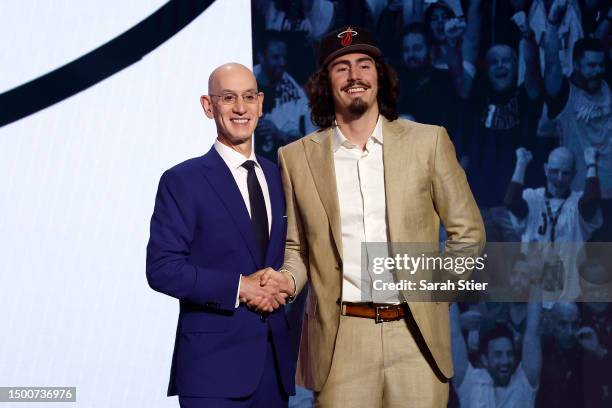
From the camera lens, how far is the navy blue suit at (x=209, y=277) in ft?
8.53

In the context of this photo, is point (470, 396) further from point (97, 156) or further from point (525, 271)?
point (97, 156)

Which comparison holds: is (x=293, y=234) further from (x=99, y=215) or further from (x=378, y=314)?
(x=99, y=215)

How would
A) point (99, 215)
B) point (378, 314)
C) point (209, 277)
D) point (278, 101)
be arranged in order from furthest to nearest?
point (278, 101) < point (99, 215) < point (378, 314) < point (209, 277)

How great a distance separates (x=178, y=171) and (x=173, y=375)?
25.2 inches

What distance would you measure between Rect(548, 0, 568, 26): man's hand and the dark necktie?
6.65 ft

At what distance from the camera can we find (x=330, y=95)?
301 centimetres

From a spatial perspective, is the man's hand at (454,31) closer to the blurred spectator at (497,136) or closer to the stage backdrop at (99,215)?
→ the blurred spectator at (497,136)

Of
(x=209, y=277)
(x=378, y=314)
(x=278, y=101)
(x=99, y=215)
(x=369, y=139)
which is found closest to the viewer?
(x=209, y=277)

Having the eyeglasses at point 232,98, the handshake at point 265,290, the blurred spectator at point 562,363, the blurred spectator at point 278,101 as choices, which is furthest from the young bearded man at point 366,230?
the blurred spectator at point 562,363

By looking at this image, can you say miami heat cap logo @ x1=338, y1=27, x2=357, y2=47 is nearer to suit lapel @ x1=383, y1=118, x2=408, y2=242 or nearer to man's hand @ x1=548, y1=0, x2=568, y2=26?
suit lapel @ x1=383, y1=118, x2=408, y2=242

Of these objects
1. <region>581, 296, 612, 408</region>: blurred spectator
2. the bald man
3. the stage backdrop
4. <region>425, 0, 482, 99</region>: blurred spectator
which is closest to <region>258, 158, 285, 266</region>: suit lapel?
the bald man

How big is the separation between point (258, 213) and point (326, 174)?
26 cm

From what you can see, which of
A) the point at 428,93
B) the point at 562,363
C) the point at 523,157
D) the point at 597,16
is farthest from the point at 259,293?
the point at 597,16

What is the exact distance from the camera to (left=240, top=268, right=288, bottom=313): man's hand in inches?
103
